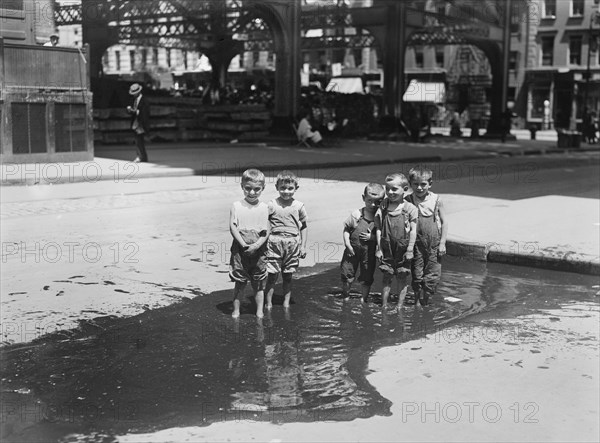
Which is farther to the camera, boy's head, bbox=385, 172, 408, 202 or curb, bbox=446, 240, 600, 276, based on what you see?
curb, bbox=446, 240, 600, 276

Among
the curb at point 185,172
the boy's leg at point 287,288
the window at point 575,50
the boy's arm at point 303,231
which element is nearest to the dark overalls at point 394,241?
the boy's arm at point 303,231

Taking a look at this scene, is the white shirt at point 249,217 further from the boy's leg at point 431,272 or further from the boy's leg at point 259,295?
the boy's leg at point 431,272

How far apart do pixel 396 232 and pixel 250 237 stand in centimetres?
122

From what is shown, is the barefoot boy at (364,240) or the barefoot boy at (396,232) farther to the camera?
the barefoot boy at (364,240)

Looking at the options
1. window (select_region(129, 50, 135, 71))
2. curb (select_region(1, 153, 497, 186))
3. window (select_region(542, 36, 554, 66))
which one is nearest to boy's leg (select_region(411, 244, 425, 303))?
curb (select_region(1, 153, 497, 186))

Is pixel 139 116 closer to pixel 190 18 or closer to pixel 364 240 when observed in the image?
pixel 364 240

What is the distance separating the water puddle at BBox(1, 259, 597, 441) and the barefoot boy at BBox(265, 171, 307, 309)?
0.38 meters

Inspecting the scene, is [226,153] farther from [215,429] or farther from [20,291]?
[215,429]

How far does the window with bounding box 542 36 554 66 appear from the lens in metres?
67.2

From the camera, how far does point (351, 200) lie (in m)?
14.4

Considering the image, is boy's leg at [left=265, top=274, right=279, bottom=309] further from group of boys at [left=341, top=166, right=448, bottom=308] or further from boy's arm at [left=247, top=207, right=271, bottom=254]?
group of boys at [left=341, top=166, right=448, bottom=308]

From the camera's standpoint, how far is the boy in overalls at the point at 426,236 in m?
6.77

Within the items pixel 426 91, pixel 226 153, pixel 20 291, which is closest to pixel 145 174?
pixel 226 153

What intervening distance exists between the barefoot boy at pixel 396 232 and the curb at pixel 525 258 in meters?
2.44
